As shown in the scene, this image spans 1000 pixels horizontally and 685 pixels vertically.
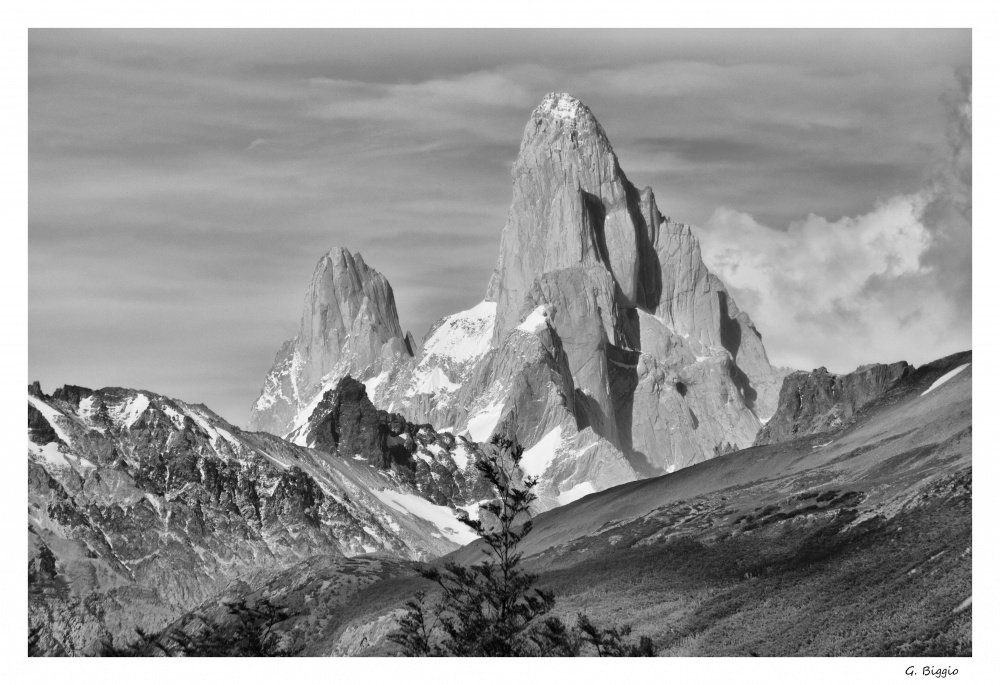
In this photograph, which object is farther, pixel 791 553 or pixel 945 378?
pixel 945 378

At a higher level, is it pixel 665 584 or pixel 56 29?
pixel 56 29

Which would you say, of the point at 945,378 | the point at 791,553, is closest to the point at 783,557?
the point at 791,553

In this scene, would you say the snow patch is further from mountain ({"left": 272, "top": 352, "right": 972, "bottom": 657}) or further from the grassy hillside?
the grassy hillside

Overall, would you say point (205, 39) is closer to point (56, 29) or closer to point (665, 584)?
point (56, 29)

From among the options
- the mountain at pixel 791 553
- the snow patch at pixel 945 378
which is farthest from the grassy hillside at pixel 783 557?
the snow patch at pixel 945 378

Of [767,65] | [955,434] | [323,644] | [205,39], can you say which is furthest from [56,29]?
[955,434]

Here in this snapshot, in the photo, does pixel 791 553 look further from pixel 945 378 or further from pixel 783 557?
pixel 945 378
